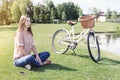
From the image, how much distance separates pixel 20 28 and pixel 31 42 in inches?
18.1

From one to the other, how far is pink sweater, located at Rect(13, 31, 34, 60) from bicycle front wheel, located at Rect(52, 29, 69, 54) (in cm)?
205

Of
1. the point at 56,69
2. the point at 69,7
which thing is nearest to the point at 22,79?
the point at 56,69

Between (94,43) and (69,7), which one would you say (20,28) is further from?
(69,7)

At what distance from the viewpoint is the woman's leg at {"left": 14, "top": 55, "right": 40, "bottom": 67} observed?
6.30 m

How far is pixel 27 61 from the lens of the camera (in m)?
6.34

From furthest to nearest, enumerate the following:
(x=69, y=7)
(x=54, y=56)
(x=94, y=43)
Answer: (x=69, y=7), (x=54, y=56), (x=94, y=43)

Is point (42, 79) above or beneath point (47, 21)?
above

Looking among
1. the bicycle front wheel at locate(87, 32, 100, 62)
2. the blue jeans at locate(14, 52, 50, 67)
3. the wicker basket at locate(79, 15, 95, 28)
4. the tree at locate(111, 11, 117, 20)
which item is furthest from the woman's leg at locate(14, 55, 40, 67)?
the tree at locate(111, 11, 117, 20)

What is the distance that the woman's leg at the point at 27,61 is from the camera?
630 cm

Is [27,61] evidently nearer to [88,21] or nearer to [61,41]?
[88,21]

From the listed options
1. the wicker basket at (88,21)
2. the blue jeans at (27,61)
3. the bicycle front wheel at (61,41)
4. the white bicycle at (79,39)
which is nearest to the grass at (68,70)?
the blue jeans at (27,61)

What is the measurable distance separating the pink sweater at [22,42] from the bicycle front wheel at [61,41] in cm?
205

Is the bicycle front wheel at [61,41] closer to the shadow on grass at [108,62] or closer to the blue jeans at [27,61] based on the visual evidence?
the shadow on grass at [108,62]

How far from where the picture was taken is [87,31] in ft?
25.8
